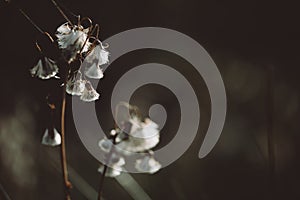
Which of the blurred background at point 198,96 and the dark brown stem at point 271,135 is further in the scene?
the blurred background at point 198,96

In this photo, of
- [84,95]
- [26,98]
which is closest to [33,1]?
[26,98]

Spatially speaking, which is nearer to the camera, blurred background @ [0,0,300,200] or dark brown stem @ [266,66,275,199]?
dark brown stem @ [266,66,275,199]

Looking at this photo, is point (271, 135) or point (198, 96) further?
point (198, 96)

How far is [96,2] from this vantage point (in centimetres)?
169

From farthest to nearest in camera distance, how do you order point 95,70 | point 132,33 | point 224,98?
point 132,33 → point 224,98 → point 95,70

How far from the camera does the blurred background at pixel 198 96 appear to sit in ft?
4.83

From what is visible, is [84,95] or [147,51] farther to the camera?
[147,51]

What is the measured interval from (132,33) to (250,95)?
40 cm

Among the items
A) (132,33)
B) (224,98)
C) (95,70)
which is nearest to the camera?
(95,70)

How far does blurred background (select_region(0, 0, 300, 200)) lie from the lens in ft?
4.83

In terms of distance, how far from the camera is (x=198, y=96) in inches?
61.2

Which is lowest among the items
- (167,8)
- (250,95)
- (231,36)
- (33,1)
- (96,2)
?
(250,95)

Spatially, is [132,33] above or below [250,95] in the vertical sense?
above

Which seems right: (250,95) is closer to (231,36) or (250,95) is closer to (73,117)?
(231,36)
